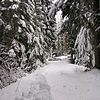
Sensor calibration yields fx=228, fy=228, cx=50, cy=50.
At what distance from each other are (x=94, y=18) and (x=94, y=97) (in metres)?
3.73

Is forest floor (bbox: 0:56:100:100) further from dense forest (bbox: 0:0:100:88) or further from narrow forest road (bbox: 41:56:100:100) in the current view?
dense forest (bbox: 0:0:100:88)

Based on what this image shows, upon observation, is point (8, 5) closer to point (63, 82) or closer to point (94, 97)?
point (63, 82)

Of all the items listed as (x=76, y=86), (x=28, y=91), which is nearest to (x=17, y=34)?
(x=28, y=91)

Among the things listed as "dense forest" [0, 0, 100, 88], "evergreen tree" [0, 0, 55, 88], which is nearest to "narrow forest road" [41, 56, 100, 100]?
"dense forest" [0, 0, 100, 88]

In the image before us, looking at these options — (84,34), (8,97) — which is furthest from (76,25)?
(8,97)

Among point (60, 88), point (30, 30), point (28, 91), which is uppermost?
point (30, 30)

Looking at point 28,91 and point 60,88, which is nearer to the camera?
point 60,88

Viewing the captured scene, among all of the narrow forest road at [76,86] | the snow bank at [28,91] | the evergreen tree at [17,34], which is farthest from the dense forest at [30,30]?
the narrow forest road at [76,86]

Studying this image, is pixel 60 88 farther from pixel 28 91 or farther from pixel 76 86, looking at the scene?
pixel 28 91

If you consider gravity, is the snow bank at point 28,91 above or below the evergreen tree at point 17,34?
below

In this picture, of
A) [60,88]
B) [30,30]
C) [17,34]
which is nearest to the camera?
[60,88]

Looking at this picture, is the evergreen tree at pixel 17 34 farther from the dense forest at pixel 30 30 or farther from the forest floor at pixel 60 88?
the forest floor at pixel 60 88

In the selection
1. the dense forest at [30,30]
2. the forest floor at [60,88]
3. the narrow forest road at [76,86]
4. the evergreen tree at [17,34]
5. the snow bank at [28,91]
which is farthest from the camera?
the evergreen tree at [17,34]

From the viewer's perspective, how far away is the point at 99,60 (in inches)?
392
